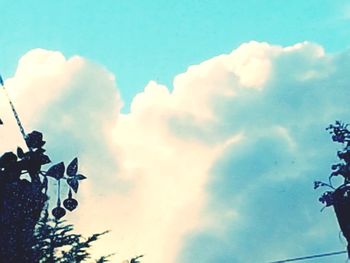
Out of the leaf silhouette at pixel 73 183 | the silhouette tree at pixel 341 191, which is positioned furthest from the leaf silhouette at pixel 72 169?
the silhouette tree at pixel 341 191

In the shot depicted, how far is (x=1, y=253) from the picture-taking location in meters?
1.69

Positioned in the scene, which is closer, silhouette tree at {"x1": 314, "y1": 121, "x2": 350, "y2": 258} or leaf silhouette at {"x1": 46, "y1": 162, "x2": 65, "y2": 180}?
leaf silhouette at {"x1": 46, "y1": 162, "x2": 65, "y2": 180}

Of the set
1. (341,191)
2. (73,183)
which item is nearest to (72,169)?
(73,183)

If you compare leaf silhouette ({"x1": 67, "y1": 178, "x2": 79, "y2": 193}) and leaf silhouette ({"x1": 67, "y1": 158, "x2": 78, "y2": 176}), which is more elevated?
leaf silhouette ({"x1": 67, "y1": 158, "x2": 78, "y2": 176})

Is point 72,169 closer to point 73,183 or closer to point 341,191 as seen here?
point 73,183

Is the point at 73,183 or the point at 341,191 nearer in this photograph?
the point at 73,183

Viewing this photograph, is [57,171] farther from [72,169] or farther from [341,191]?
[341,191]

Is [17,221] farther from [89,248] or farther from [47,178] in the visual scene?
[89,248]

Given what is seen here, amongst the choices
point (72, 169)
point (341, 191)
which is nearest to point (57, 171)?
point (72, 169)

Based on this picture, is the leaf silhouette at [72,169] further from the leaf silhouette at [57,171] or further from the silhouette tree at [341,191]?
the silhouette tree at [341,191]

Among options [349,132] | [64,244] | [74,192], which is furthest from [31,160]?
[64,244]

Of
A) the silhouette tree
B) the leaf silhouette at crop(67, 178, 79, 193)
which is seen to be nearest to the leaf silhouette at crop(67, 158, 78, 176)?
the leaf silhouette at crop(67, 178, 79, 193)

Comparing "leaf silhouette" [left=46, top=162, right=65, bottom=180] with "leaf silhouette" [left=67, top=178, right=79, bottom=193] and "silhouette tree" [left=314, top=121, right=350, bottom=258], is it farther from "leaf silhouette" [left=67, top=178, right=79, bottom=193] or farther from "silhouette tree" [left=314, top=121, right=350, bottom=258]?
"silhouette tree" [left=314, top=121, right=350, bottom=258]

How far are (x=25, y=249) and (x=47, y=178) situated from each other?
265 mm
